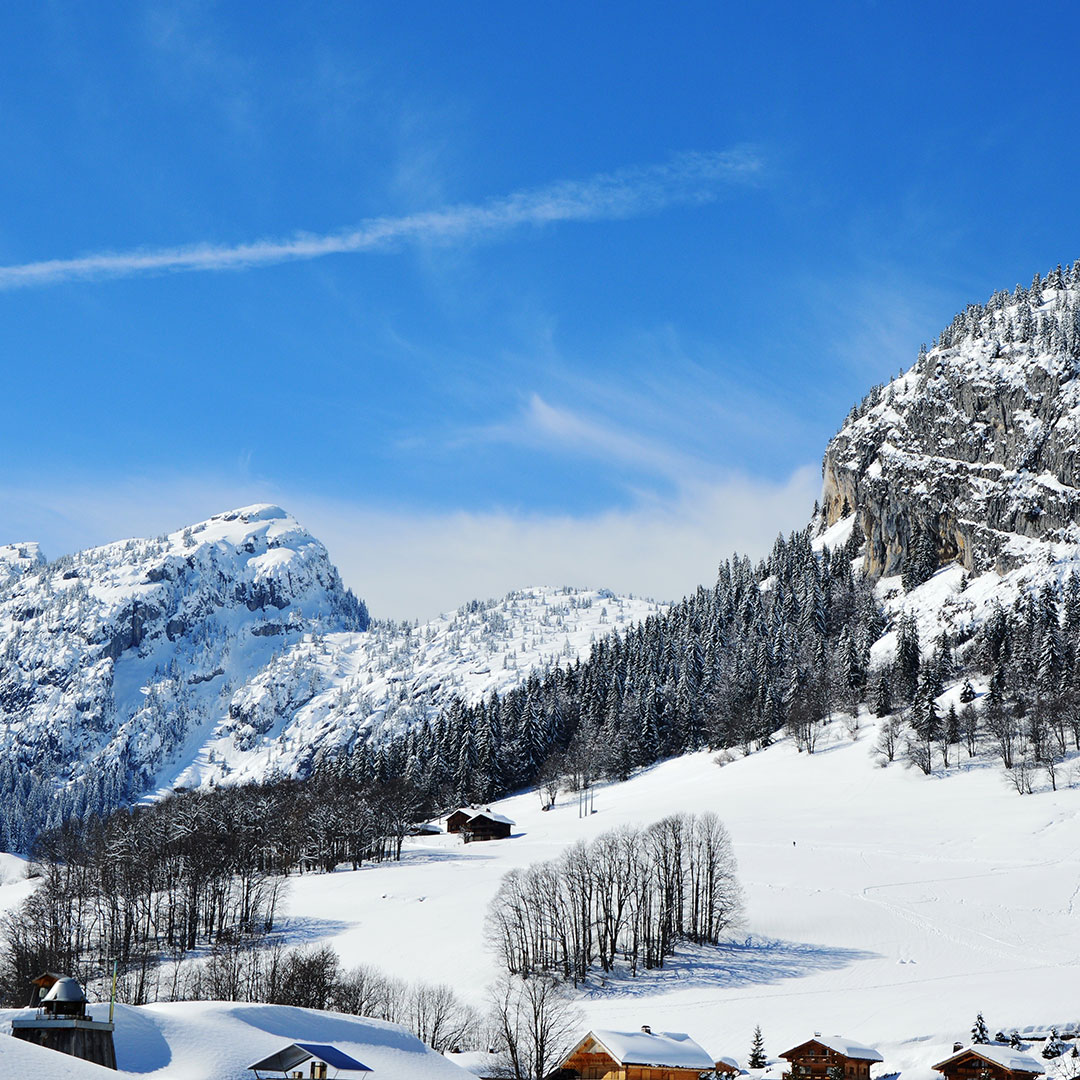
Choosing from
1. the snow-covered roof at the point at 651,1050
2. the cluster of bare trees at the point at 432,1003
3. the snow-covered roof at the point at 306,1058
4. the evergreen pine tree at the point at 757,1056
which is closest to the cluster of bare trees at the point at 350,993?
the cluster of bare trees at the point at 432,1003

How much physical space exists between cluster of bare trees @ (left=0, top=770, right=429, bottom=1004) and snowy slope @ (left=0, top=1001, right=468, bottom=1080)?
25.7 m

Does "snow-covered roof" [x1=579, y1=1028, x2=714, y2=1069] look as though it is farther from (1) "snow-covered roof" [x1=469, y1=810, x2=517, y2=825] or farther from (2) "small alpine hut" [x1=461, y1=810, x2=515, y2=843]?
(1) "snow-covered roof" [x1=469, y1=810, x2=517, y2=825]

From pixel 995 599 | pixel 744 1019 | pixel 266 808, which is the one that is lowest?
pixel 744 1019

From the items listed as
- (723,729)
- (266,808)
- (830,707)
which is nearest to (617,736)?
(723,729)

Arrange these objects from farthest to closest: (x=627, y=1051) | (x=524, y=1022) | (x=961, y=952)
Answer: (x=961, y=952)
(x=524, y=1022)
(x=627, y=1051)

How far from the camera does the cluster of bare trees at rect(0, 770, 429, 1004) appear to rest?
84375 mm

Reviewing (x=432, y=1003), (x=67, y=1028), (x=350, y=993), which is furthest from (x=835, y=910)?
(x=67, y=1028)

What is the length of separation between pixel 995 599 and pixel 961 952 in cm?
10398

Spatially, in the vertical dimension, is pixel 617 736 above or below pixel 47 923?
above

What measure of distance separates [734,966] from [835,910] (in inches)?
425

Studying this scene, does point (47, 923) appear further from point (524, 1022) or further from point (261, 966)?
point (524, 1022)

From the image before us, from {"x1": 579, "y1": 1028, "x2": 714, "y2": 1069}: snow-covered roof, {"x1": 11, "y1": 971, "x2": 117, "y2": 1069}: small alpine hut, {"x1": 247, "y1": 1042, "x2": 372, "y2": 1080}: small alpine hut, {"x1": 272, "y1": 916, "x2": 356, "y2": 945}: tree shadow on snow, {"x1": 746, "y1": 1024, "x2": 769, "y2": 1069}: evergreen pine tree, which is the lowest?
{"x1": 746, "y1": 1024, "x2": 769, "y2": 1069}: evergreen pine tree

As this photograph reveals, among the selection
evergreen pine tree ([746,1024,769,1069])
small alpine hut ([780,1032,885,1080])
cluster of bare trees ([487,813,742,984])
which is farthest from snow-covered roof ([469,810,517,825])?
small alpine hut ([780,1032,885,1080])

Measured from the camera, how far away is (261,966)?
251ft
